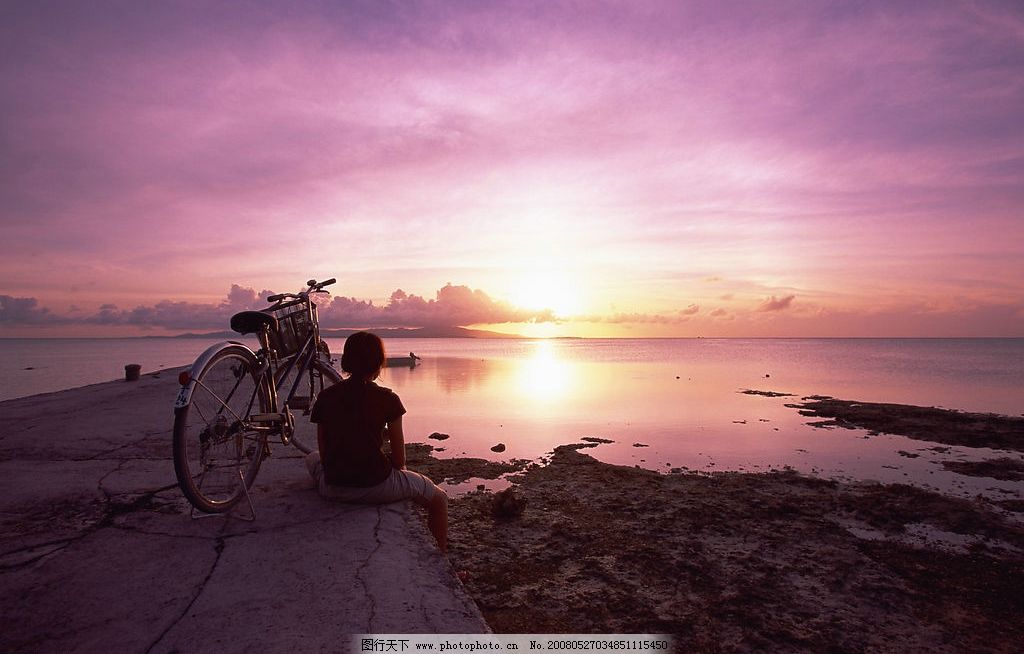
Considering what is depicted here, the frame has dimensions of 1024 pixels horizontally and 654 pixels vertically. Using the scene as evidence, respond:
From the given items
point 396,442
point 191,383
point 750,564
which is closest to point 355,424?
point 396,442

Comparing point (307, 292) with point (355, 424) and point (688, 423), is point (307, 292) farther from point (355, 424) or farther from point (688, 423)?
point (688, 423)

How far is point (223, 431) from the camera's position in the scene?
4121 mm

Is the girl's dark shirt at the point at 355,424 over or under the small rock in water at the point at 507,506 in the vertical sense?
over

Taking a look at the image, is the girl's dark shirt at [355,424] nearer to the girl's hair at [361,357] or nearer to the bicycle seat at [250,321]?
the girl's hair at [361,357]

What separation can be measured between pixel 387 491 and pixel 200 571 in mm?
1433

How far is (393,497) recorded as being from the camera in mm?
4316

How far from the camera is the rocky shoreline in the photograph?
19.2 ft

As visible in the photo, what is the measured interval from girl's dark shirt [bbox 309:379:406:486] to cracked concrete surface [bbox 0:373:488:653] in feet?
1.23

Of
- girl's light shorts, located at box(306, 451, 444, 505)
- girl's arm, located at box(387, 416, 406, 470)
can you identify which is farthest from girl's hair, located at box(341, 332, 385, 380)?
girl's light shorts, located at box(306, 451, 444, 505)

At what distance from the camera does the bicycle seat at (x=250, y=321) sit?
4738 mm

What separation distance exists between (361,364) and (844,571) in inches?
297

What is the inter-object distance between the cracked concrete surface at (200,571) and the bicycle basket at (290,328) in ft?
4.58

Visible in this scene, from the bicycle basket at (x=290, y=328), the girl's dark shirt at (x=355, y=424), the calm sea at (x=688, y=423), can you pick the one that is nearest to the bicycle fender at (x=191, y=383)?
the girl's dark shirt at (x=355, y=424)

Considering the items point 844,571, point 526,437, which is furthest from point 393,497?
point 526,437
